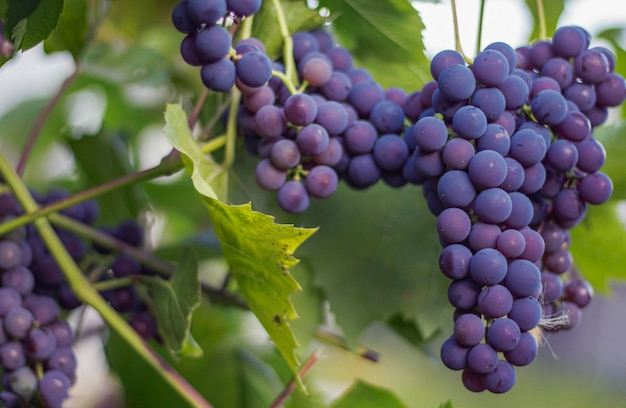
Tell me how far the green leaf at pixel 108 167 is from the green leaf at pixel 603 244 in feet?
1.29

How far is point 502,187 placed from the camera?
397 millimetres

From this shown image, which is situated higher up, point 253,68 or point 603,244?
point 253,68

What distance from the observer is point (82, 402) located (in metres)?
0.89

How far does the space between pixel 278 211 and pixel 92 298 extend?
141mm

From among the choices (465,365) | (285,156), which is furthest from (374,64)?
(465,365)

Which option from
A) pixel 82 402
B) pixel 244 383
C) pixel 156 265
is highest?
pixel 156 265

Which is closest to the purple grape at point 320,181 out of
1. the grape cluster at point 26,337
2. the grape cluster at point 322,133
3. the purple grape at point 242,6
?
the grape cluster at point 322,133

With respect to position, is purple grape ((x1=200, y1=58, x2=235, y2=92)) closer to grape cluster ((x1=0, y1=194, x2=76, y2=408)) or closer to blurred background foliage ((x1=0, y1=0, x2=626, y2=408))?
blurred background foliage ((x1=0, y1=0, x2=626, y2=408))

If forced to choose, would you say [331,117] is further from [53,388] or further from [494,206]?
[53,388]

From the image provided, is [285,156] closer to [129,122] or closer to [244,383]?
[244,383]

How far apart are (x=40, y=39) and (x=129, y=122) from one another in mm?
508

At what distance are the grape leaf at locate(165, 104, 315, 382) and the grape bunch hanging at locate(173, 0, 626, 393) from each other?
0.14 feet

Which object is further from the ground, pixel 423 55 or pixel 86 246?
pixel 423 55

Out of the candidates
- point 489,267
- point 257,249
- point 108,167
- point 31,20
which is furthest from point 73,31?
point 489,267
